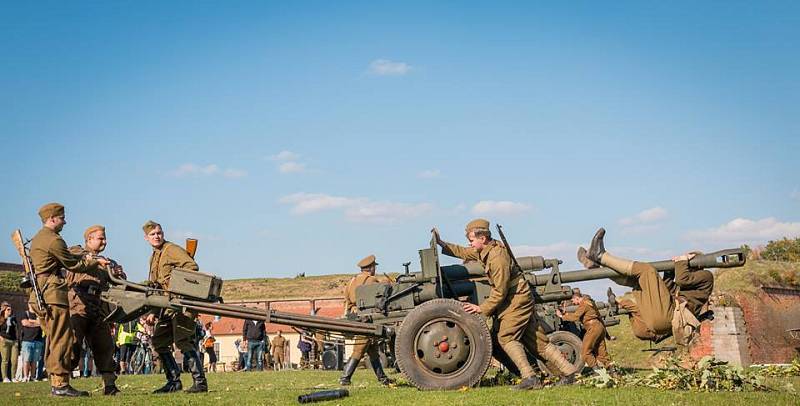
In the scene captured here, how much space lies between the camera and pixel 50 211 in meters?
10.5

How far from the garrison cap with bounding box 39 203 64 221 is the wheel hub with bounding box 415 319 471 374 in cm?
501

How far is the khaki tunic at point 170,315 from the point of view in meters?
10.7

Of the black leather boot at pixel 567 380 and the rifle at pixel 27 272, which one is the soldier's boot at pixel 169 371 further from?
the black leather boot at pixel 567 380

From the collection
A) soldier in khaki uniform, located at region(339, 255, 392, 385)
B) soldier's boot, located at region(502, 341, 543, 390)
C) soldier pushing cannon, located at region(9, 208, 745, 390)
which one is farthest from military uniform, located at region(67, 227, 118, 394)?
soldier's boot, located at region(502, 341, 543, 390)

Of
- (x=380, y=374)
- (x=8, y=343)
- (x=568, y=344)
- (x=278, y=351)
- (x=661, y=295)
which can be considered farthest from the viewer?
(x=278, y=351)

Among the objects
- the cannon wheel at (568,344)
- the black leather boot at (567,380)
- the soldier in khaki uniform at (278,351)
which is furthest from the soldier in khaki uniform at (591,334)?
the soldier in khaki uniform at (278,351)

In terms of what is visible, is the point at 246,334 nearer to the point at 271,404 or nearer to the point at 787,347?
the point at 787,347

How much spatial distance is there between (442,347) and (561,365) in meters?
1.53

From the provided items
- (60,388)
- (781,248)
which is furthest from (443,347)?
(781,248)

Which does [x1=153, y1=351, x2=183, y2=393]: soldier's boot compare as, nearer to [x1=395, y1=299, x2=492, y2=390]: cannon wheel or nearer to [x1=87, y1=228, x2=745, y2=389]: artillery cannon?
[x1=87, y1=228, x2=745, y2=389]: artillery cannon

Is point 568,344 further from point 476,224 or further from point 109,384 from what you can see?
point 109,384

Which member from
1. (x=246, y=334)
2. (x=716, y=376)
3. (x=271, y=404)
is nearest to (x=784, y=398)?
(x=716, y=376)

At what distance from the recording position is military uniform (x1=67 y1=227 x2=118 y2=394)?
10703mm

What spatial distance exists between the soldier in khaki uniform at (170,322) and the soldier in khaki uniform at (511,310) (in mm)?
3779
